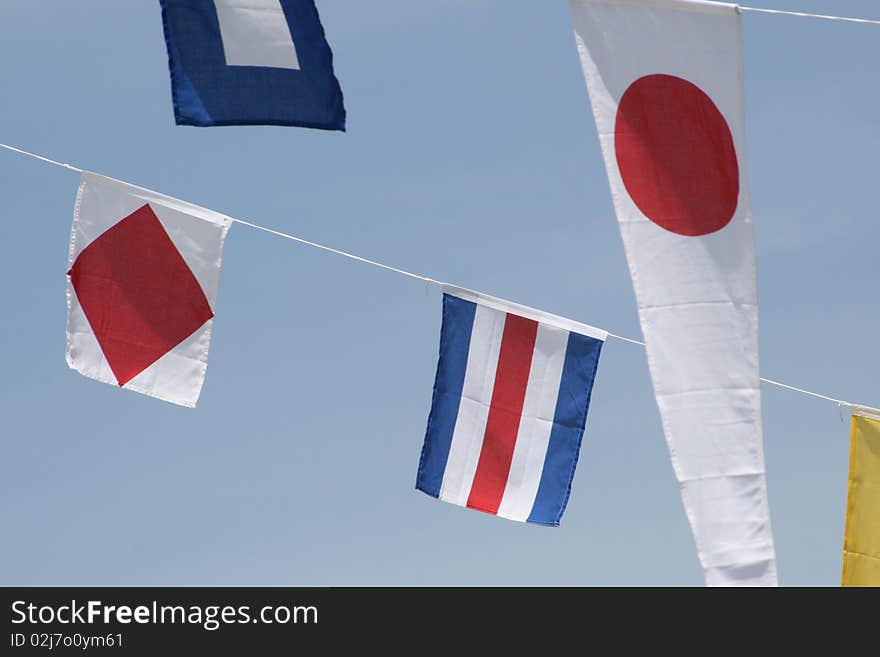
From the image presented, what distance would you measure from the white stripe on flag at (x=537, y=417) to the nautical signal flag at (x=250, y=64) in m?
2.84

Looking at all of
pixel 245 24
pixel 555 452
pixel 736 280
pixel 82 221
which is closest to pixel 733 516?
pixel 736 280

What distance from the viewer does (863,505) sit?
13328 mm

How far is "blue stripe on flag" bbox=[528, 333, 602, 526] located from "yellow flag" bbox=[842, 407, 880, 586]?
2.46 m

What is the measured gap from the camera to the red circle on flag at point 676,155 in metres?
9.32

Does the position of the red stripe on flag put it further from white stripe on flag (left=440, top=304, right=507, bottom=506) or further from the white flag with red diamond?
the white flag with red diamond

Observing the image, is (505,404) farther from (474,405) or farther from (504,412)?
(474,405)

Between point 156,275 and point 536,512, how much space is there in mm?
4015

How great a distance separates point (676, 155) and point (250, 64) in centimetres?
391

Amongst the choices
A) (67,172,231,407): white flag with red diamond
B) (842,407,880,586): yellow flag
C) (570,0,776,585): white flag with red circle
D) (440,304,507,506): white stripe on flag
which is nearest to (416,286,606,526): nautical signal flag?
(440,304,507,506): white stripe on flag

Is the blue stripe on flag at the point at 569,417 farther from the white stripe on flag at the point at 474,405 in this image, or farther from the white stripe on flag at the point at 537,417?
the white stripe on flag at the point at 474,405

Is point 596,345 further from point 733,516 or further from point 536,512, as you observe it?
point 733,516

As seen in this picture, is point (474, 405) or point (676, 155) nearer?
point (676, 155)

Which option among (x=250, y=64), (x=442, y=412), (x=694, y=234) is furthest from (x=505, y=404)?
(x=694, y=234)

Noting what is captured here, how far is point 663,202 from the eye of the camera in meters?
9.39
